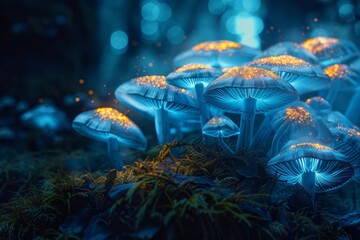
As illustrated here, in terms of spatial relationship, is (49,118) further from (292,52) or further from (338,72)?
(338,72)

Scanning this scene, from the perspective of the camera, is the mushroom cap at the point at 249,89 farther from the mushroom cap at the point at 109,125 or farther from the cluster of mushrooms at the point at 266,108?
the mushroom cap at the point at 109,125

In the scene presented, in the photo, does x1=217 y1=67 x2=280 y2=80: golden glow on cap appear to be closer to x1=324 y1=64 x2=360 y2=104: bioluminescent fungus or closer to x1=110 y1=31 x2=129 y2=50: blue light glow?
x1=324 y1=64 x2=360 y2=104: bioluminescent fungus

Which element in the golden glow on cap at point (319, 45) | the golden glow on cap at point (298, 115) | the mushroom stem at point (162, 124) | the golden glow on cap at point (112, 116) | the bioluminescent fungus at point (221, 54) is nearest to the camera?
the golden glow on cap at point (298, 115)

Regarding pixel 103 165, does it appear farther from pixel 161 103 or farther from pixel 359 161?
pixel 359 161

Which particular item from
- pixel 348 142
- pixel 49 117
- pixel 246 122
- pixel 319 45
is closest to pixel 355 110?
pixel 319 45

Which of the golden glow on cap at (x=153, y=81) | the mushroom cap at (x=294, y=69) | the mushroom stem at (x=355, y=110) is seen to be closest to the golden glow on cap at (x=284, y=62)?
the mushroom cap at (x=294, y=69)

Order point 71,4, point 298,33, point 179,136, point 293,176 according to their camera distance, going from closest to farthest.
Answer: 1. point 293,176
2. point 179,136
3. point 298,33
4. point 71,4

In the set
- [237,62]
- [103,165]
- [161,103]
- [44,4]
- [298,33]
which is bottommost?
[103,165]

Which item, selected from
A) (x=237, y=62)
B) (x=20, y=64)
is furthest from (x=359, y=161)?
(x=20, y=64)

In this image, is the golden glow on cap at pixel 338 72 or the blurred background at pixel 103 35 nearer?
the golden glow on cap at pixel 338 72
